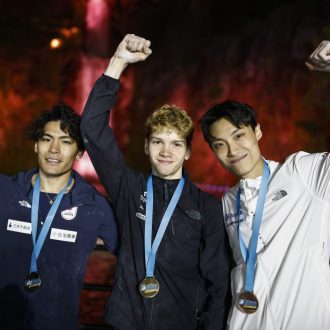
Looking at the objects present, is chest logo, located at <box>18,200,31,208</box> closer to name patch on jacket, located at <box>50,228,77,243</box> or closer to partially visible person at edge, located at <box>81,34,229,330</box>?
name patch on jacket, located at <box>50,228,77,243</box>

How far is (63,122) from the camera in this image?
7.61 ft

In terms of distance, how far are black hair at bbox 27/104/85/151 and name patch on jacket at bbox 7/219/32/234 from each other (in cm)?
54

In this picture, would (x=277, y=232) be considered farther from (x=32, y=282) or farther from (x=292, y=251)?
(x=32, y=282)

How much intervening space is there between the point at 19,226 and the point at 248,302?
1.31m

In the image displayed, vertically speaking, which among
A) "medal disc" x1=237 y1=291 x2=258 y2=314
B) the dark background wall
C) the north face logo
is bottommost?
"medal disc" x1=237 y1=291 x2=258 y2=314

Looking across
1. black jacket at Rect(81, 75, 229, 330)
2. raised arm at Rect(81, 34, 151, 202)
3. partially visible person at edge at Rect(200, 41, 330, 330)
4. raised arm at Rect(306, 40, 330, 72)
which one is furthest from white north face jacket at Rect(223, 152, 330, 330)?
raised arm at Rect(81, 34, 151, 202)

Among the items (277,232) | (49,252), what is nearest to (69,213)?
(49,252)

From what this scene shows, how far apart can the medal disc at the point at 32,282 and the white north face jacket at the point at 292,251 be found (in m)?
1.04

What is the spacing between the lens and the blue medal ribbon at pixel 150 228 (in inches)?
76.4

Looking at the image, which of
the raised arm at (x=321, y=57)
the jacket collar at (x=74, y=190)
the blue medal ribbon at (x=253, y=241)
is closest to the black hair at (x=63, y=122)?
the jacket collar at (x=74, y=190)

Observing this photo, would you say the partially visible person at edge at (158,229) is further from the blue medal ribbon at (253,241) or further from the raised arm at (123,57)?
the blue medal ribbon at (253,241)

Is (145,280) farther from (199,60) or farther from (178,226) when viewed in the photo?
(199,60)

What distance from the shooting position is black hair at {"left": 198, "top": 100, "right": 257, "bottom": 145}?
7.22 ft

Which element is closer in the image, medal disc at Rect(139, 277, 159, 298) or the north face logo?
medal disc at Rect(139, 277, 159, 298)
